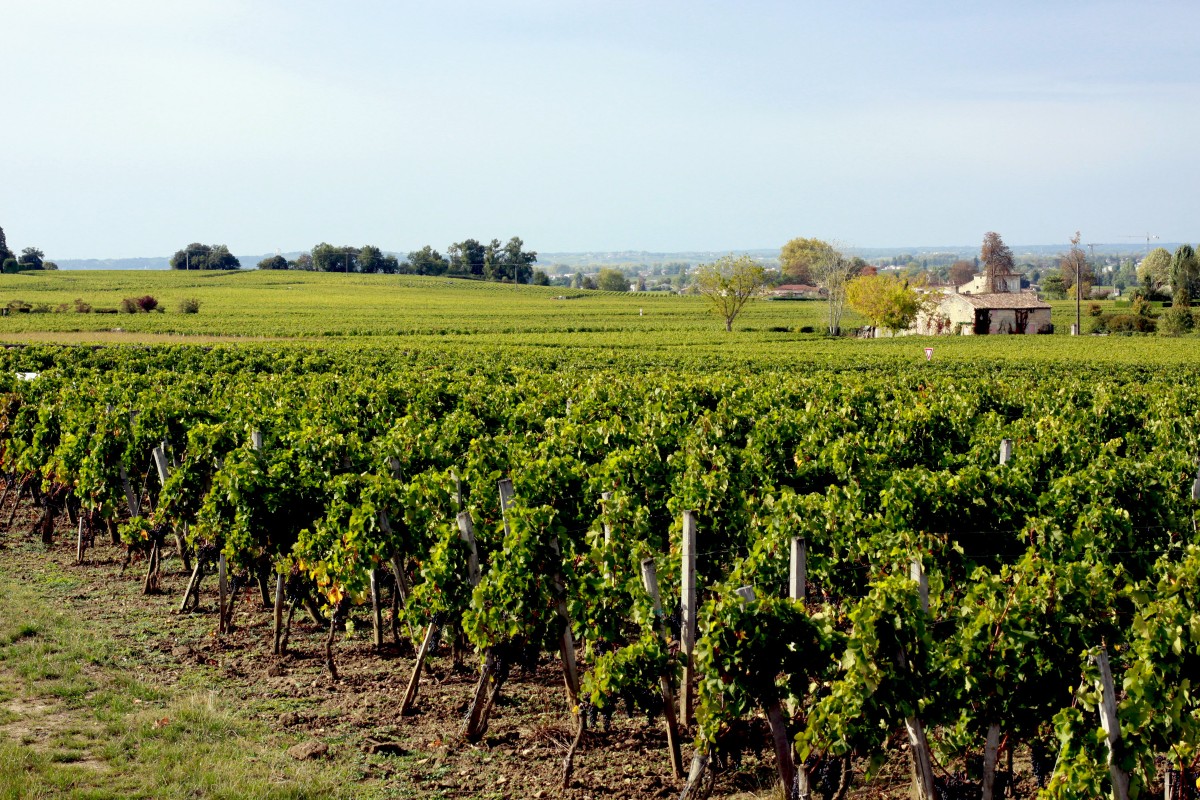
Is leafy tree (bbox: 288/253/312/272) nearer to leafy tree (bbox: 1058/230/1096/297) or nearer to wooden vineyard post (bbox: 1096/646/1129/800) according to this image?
leafy tree (bbox: 1058/230/1096/297)

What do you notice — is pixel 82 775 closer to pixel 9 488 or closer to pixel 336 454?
pixel 336 454

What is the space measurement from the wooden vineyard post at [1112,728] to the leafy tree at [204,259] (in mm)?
167543

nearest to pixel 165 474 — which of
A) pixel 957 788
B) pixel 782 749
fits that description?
pixel 782 749

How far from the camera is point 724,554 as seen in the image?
1020cm

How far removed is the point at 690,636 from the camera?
823 cm

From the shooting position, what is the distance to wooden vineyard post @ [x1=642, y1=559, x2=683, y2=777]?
7.67 metres

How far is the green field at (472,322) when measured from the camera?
5071 centimetres

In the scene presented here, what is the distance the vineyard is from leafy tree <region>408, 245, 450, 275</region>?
155060 millimetres

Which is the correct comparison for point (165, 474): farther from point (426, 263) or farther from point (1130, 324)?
point (426, 263)

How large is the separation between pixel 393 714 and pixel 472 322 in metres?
75.8

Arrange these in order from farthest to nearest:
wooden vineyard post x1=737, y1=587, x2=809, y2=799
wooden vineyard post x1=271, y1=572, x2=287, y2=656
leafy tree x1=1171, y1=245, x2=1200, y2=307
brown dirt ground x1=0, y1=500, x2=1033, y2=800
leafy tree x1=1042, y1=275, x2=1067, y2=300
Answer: leafy tree x1=1042, y1=275, x2=1067, y2=300 → leafy tree x1=1171, y1=245, x2=1200, y2=307 → wooden vineyard post x1=271, y1=572, x2=287, y2=656 → brown dirt ground x1=0, y1=500, x2=1033, y2=800 → wooden vineyard post x1=737, y1=587, x2=809, y2=799

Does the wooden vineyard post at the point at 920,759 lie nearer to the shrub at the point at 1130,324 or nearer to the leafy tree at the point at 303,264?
the shrub at the point at 1130,324

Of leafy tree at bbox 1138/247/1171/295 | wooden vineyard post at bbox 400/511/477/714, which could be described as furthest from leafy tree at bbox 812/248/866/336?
wooden vineyard post at bbox 400/511/477/714

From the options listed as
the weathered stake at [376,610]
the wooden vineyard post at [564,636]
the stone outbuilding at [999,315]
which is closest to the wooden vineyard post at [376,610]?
the weathered stake at [376,610]
